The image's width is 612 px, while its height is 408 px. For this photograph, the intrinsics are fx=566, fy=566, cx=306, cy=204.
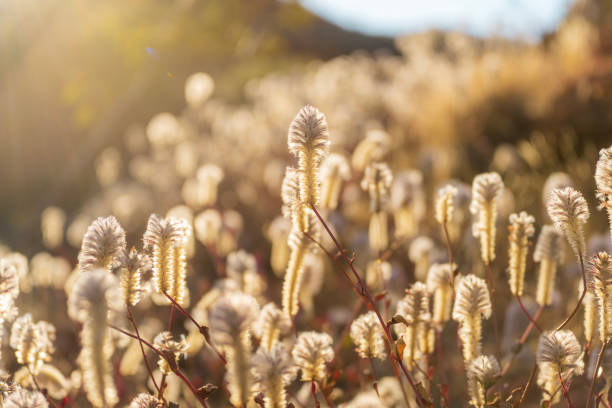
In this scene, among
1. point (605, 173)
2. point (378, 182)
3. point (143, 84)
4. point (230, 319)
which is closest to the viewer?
point (230, 319)

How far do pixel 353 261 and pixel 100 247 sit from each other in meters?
0.58

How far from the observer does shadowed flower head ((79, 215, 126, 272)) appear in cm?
111

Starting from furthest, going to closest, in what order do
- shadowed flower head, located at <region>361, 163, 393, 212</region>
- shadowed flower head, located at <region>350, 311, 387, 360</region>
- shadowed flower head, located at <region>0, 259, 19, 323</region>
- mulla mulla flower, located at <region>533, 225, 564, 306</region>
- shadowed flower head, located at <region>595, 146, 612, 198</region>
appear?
shadowed flower head, located at <region>361, 163, 393, 212</region>, mulla mulla flower, located at <region>533, 225, 564, 306</region>, shadowed flower head, located at <region>350, 311, 387, 360</region>, shadowed flower head, located at <region>0, 259, 19, 323</region>, shadowed flower head, located at <region>595, 146, 612, 198</region>

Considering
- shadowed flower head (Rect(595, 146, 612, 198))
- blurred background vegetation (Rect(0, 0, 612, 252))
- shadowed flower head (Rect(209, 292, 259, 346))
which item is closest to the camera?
shadowed flower head (Rect(209, 292, 259, 346))

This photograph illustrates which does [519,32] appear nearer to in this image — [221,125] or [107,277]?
[221,125]

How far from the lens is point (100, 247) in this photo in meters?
1.11

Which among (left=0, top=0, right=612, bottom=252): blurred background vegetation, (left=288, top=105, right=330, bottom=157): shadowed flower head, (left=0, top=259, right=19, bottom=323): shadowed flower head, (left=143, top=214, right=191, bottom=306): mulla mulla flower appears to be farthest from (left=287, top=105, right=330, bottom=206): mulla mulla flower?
(left=0, top=0, right=612, bottom=252): blurred background vegetation

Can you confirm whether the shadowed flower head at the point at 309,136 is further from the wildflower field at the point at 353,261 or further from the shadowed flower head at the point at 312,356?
the shadowed flower head at the point at 312,356

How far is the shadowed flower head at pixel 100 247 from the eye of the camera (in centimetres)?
111

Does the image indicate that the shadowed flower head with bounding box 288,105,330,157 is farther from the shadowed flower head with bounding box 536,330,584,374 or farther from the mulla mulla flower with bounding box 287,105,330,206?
the shadowed flower head with bounding box 536,330,584,374

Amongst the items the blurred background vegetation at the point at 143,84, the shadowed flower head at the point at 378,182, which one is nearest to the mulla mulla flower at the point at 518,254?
the shadowed flower head at the point at 378,182

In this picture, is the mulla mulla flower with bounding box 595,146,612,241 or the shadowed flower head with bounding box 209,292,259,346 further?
the mulla mulla flower with bounding box 595,146,612,241

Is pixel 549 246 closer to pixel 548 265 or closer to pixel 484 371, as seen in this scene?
pixel 548 265

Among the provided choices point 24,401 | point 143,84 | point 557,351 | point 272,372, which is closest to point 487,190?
point 557,351
